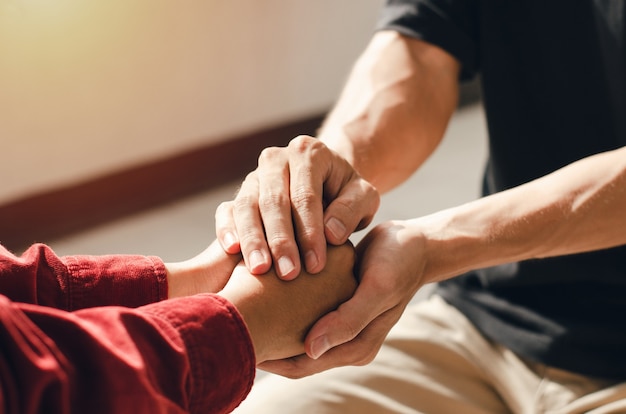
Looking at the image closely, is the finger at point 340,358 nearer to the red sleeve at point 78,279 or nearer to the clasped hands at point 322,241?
the clasped hands at point 322,241

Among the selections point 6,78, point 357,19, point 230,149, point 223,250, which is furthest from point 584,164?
point 357,19

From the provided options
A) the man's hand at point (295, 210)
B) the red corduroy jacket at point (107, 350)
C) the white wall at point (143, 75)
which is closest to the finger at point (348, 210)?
the man's hand at point (295, 210)

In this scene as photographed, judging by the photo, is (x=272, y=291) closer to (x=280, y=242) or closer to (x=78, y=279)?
(x=280, y=242)

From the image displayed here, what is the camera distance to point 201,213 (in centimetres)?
253

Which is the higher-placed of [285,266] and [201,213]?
[285,266]

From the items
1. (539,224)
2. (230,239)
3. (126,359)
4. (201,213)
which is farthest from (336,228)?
(201,213)

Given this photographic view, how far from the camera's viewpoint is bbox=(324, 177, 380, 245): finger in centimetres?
88

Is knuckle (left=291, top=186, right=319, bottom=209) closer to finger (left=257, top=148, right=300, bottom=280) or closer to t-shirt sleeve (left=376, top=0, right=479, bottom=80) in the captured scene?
finger (left=257, top=148, right=300, bottom=280)

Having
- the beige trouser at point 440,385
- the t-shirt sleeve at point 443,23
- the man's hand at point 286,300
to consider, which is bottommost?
the beige trouser at point 440,385

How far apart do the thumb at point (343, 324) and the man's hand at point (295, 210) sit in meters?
0.06

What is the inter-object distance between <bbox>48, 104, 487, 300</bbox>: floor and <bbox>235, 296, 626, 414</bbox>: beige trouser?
1.26 metres

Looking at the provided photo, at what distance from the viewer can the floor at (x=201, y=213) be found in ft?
7.44

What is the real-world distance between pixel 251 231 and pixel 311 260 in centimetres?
8

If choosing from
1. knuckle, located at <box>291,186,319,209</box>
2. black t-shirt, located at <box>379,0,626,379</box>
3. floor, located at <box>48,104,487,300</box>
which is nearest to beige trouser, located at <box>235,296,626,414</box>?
black t-shirt, located at <box>379,0,626,379</box>
